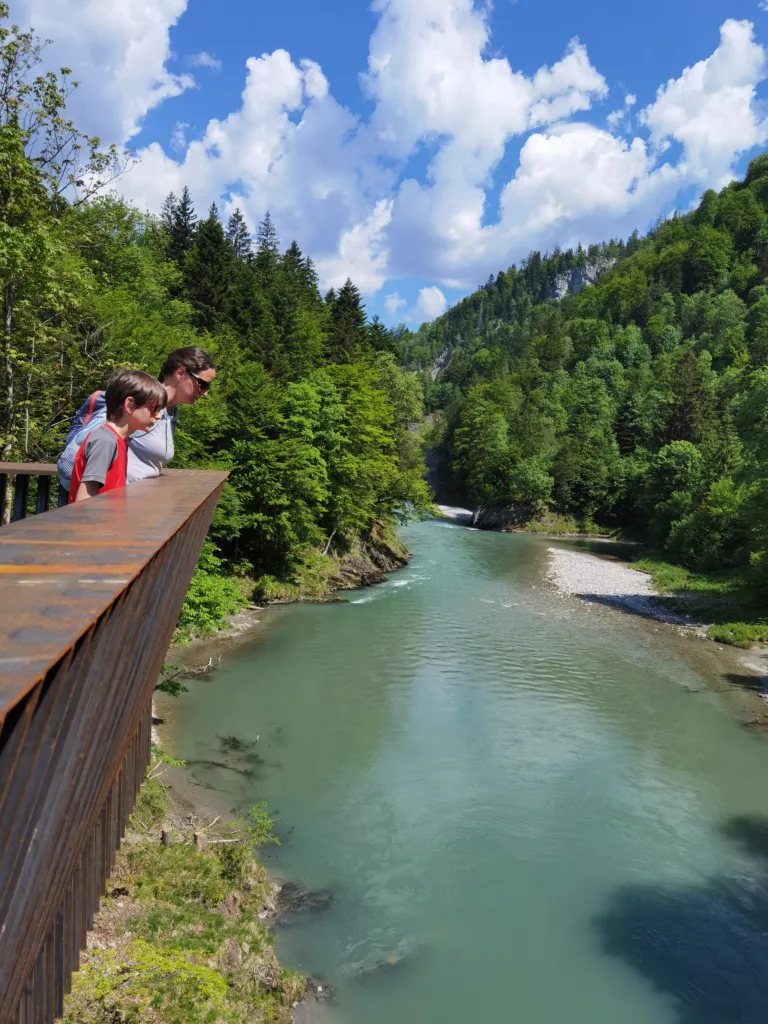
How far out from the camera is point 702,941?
31.9 ft

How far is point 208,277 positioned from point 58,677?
46827 millimetres

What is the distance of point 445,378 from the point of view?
144 meters

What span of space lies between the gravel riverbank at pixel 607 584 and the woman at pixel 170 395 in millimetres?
26784

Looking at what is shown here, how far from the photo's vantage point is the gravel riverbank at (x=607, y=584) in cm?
3012

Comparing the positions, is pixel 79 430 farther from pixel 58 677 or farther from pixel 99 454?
pixel 58 677

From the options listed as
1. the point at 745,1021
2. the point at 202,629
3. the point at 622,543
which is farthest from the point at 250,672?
the point at 622,543

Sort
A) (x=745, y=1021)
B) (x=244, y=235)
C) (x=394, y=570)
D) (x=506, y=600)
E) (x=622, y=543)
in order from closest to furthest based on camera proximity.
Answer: (x=745, y=1021)
(x=506, y=600)
(x=394, y=570)
(x=622, y=543)
(x=244, y=235)

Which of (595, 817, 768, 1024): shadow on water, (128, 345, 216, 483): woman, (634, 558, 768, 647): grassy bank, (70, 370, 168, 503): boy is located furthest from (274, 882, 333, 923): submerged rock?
(634, 558, 768, 647): grassy bank

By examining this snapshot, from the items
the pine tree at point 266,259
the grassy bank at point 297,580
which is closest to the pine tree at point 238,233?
the pine tree at point 266,259

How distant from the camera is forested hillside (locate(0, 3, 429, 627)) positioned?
44.2ft

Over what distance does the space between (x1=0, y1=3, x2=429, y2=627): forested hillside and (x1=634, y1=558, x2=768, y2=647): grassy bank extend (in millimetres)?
13794

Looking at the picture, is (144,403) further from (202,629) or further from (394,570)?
(394,570)

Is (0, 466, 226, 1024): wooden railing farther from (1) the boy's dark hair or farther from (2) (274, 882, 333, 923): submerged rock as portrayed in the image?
(2) (274, 882, 333, 923): submerged rock

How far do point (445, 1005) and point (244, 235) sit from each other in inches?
3043
